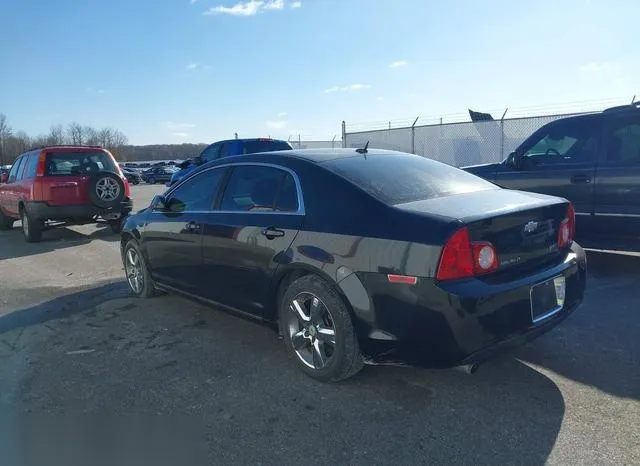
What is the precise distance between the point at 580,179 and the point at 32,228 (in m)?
9.45

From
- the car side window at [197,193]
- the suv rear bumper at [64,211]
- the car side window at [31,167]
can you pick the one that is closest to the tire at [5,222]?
the car side window at [31,167]

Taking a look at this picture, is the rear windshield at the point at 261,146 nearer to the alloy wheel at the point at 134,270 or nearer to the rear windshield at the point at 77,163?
the rear windshield at the point at 77,163

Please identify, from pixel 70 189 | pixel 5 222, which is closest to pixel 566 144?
pixel 70 189

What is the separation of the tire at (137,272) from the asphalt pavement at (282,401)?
600 millimetres

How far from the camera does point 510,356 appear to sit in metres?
3.88

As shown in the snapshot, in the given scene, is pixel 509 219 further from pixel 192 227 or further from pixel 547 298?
pixel 192 227

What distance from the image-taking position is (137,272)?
19.0 ft

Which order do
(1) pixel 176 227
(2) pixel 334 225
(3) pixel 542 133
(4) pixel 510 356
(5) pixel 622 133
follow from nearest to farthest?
(2) pixel 334 225 → (4) pixel 510 356 → (1) pixel 176 227 → (5) pixel 622 133 → (3) pixel 542 133

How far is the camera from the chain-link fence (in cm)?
1395

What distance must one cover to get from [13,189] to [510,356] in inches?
425

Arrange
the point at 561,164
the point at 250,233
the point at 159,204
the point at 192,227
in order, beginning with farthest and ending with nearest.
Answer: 1. the point at 561,164
2. the point at 159,204
3. the point at 192,227
4. the point at 250,233

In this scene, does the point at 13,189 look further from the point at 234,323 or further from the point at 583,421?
the point at 583,421

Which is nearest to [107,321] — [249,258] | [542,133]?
[249,258]

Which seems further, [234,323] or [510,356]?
[234,323]
